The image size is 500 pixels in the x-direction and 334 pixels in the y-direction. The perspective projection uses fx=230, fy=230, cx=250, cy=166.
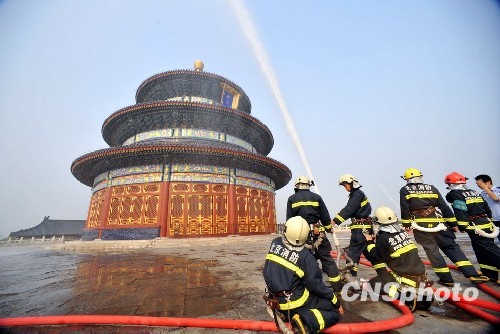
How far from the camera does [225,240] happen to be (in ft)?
43.1

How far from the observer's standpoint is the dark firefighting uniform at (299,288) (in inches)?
84.3

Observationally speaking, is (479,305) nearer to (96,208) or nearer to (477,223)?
(477,223)

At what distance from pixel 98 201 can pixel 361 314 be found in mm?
18354

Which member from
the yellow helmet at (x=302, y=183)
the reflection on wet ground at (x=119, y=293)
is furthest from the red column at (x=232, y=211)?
the yellow helmet at (x=302, y=183)

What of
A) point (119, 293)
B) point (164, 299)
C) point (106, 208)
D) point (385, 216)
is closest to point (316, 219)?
point (385, 216)

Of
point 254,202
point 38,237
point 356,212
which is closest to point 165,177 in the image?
point 254,202

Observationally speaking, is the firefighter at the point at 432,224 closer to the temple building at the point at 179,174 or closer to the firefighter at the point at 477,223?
the firefighter at the point at 477,223

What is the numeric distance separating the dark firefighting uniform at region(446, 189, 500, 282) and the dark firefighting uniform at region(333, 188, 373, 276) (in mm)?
1586

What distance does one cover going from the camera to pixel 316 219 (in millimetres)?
3717

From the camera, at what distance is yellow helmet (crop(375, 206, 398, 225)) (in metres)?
3.22

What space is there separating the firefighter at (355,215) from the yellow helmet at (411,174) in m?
0.76

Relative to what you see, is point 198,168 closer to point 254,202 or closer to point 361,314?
point 254,202

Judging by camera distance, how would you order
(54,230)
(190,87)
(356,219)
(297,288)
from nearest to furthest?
(297,288) → (356,219) → (190,87) → (54,230)

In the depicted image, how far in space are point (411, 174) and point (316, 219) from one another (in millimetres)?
1932
